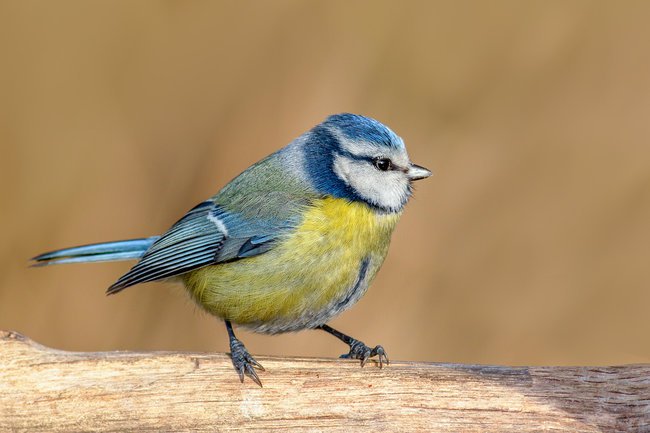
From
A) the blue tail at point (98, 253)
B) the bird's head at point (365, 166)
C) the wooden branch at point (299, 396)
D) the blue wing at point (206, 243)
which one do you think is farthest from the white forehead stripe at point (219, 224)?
the wooden branch at point (299, 396)

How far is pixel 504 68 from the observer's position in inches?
159

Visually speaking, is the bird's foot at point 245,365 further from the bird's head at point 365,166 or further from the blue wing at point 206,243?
the bird's head at point 365,166

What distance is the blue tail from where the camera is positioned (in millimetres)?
3098

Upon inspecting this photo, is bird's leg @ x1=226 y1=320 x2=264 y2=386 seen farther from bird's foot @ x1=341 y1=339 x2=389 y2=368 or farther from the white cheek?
the white cheek

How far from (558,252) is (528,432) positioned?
1.77 meters

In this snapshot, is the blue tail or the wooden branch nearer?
the wooden branch

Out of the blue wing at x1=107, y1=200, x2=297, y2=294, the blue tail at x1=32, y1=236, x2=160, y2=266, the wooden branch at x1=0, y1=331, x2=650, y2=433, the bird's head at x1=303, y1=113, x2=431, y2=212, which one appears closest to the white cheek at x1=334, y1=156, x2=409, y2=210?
the bird's head at x1=303, y1=113, x2=431, y2=212

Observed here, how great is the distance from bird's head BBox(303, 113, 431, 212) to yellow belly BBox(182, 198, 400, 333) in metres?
0.05

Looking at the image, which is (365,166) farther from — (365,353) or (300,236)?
(365,353)

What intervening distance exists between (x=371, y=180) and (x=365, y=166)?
0.17 feet

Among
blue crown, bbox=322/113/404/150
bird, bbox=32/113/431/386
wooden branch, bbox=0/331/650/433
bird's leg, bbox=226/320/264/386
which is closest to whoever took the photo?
wooden branch, bbox=0/331/650/433

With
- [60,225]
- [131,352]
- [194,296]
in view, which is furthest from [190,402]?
[60,225]

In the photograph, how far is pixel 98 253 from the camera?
122 inches

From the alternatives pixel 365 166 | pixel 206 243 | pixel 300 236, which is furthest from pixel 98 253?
pixel 365 166
